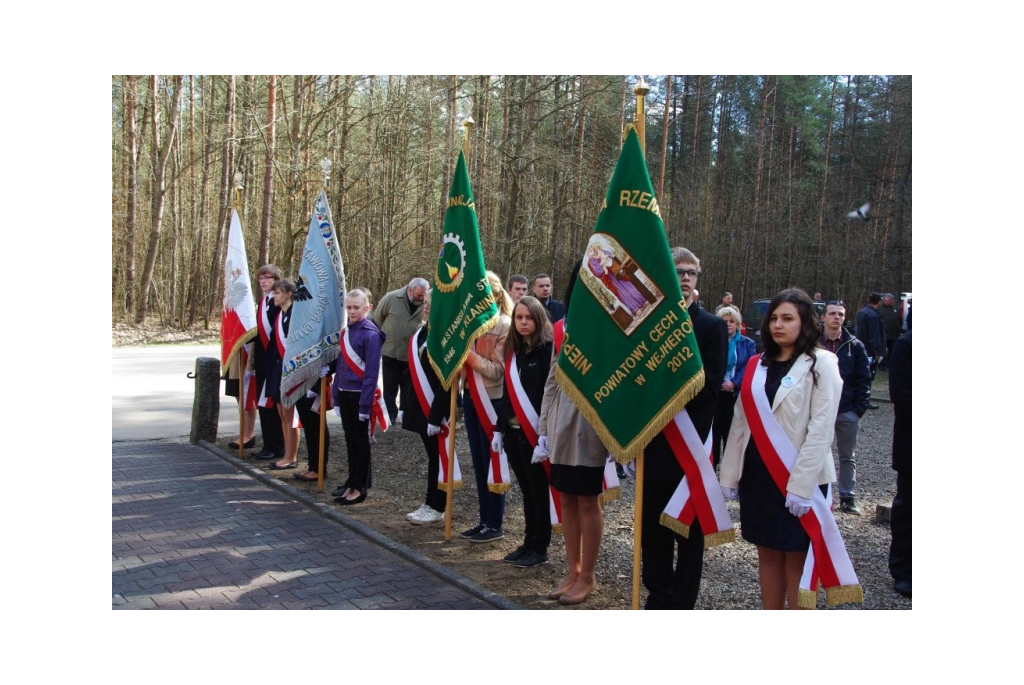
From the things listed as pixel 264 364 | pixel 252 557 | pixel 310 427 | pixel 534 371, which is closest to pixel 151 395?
pixel 264 364

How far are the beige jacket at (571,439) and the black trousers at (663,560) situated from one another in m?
0.38

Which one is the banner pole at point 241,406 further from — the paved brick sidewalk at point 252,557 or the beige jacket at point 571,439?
the beige jacket at point 571,439

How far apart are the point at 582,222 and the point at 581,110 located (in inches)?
102

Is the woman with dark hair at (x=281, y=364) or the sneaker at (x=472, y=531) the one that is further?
the woman with dark hair at (x=281, y=364)

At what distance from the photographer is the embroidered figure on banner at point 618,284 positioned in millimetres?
4301

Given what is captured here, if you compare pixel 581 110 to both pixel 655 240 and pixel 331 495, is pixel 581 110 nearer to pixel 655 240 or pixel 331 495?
pixel 331 495

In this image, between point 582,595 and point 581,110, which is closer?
point 582,595

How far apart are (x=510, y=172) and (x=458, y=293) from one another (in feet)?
36.7

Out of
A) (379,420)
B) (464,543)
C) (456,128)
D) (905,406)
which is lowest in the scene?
(464,543)

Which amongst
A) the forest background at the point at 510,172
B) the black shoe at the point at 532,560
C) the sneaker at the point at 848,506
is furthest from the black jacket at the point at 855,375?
the forest background at the point at 510,172

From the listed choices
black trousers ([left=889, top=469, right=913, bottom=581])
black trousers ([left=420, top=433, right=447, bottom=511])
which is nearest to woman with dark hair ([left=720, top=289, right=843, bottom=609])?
black trousers ([left=889, top=469, right=913, bottom=581])

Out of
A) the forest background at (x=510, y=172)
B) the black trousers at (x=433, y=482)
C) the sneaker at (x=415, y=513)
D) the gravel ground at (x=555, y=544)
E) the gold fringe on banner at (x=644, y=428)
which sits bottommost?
the gravel ground at (x=555, y=544)

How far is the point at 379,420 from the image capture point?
7879 millimetres
